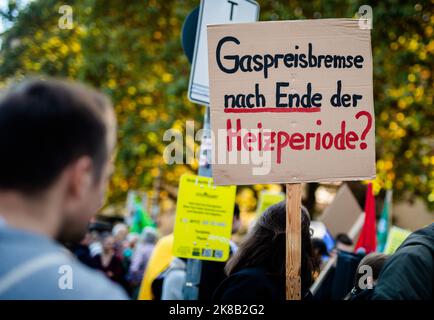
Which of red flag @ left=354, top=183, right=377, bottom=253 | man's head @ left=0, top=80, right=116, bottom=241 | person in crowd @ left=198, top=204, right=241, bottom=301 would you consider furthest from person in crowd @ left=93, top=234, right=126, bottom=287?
man's head @ left=0, top=80, right=116, bottom=241

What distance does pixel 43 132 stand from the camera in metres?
1.41

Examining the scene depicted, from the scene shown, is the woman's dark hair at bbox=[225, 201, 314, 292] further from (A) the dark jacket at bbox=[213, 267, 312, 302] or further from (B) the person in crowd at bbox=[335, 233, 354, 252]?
(B) the person in crowd at bbox=[335, 233, 354, 252]

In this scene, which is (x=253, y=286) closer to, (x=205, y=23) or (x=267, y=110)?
(x=267, y=110)

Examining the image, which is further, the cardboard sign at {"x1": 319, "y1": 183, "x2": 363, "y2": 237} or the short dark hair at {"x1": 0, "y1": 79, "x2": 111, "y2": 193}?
the cardboard sign at {"x1": 319, "y1": 183, "x2": 363, "y2": 237}

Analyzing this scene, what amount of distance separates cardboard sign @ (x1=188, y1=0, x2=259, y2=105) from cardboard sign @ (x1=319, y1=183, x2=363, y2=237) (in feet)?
9.73

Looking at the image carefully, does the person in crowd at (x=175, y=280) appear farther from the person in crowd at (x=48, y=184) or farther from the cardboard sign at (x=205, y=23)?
the person in crowd at (x=48, y=184)

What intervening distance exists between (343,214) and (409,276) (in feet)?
15.1

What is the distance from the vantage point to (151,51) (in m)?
15.0

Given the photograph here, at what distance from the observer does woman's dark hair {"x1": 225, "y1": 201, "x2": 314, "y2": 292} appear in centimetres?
312

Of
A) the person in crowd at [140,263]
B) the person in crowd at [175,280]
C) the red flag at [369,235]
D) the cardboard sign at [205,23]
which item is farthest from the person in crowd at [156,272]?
the person in crowd at [140,263]

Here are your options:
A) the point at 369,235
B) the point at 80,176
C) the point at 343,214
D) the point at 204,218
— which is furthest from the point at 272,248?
the point at 343,214

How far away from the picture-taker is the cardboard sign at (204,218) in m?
4.44

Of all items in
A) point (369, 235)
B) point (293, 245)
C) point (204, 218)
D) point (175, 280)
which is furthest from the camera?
point (369, 235)
